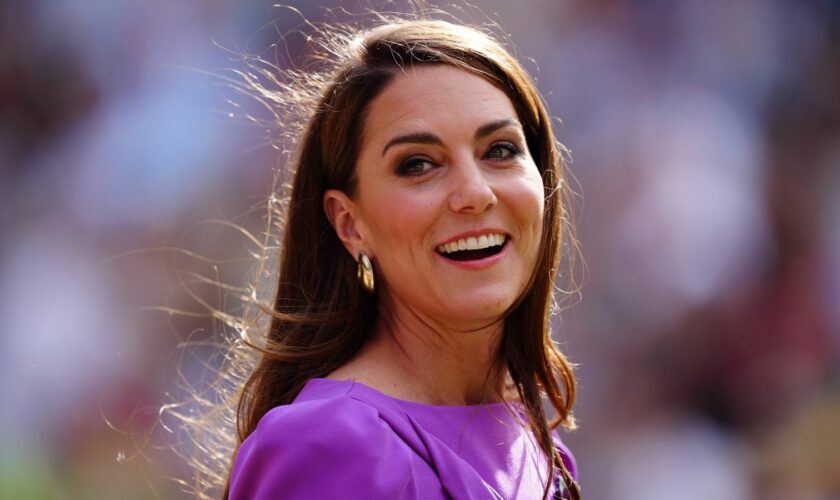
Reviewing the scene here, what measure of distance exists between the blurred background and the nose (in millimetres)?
3030

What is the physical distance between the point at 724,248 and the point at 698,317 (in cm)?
37

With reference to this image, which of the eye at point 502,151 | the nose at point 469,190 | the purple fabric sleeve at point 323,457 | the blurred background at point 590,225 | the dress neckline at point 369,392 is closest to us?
the purple fabric sleeve at point 323,457

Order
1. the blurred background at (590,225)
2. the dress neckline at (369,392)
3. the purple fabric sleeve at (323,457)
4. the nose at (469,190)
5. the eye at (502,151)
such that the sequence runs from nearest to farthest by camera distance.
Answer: the purple fabric sleeve at (323,457)
the dress neckline at (369,392)
the nose at (469,190)
the eye at (502,151)
the blurred background at (590,225)

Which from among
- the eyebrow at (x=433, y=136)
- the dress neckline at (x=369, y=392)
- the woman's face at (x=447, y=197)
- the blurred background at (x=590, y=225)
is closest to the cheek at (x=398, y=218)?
the woman's face at (x=447, y=197)

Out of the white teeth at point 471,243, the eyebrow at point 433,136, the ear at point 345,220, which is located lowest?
the ear at point 345,220

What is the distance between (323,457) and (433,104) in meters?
0.82

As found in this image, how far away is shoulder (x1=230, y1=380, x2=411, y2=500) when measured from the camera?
1951 millimetres

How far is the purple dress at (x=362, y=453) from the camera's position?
1955 millimetres

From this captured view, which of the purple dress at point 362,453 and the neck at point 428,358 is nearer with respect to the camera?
the purple dress at point 362,453

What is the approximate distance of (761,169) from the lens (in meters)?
5.81

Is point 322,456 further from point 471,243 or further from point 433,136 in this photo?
point 433,136

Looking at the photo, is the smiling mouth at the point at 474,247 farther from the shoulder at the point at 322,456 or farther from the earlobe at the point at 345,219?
the shoulder at the point at 322,456

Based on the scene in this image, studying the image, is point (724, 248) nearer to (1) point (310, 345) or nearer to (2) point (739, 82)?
(2) point (739, 82)

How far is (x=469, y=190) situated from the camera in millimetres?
2322
